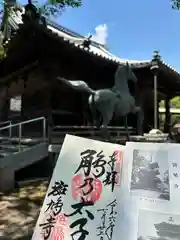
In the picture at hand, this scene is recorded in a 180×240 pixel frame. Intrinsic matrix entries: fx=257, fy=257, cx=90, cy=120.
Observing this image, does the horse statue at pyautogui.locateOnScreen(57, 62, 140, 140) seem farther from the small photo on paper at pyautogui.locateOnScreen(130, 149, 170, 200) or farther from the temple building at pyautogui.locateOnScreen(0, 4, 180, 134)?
the small photo on paper at pyautogui.locateOnScreen(130, 149, 170, 200)

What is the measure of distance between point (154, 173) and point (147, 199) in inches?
7.0

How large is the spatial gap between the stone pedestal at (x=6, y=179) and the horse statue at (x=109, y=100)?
243 centimetres

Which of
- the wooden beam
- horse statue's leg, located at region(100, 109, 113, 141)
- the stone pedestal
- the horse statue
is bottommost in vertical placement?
the stone pedestal

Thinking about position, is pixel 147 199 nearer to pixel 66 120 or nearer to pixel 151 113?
pixel 66 120

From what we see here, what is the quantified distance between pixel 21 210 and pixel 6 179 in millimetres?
1385

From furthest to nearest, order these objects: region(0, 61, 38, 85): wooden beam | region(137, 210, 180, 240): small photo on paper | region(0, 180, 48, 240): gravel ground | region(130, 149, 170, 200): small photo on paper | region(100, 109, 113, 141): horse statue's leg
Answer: region(0, 61, 38, 85): wooden beam, region(100, 109, 113, 141): horse statue's leg, region(0, 180, 48, 240): gravel ground, region(130, 149, 170, 200): small photo on paper, region(137, 210, 180, 240): small photo on paper

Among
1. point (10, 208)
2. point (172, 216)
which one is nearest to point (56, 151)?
point (10, 208)

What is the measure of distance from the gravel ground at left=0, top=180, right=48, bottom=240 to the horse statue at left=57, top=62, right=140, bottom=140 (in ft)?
7.13

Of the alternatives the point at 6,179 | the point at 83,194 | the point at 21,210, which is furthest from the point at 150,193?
the point at 6,179

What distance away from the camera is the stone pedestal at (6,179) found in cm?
600

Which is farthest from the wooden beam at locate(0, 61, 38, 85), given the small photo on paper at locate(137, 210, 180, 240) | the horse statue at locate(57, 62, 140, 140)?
the small photo on paper at locate(137, 210, 180, 240)

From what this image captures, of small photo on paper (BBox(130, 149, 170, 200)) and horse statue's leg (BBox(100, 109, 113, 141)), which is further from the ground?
horse statue's leg (BBox(100, 109, 113, 141))

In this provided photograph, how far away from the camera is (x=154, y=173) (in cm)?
162

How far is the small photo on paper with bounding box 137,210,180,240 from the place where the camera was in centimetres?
A: 141
